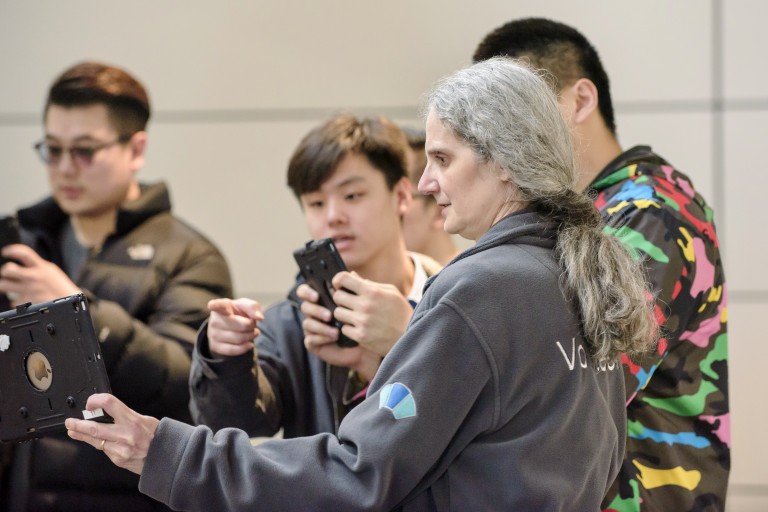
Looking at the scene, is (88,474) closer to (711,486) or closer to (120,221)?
(120,221)

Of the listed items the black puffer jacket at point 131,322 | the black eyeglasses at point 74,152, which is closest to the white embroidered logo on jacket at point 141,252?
the black puffer jacket at point 131,322

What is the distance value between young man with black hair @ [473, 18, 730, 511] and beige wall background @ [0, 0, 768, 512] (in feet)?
6.71

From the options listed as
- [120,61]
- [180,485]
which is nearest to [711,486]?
[180,485]

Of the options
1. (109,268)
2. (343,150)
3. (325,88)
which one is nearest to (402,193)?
(343,150)

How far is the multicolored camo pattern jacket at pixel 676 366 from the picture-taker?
1.92 metres

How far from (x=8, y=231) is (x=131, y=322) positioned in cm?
38

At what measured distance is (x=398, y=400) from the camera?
1.45 metres

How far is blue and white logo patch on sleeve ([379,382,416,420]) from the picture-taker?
144 cm

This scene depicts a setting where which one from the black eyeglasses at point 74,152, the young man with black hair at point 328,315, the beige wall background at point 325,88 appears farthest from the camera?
the beige wall background at point 325,88

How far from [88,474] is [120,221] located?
0.73 m

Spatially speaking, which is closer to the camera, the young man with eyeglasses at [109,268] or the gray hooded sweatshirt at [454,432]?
the gray hooded sweatshirt at [454,432]

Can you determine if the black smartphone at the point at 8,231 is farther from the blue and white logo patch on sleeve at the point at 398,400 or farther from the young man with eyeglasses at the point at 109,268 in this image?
the blue and white logo patch on sleeve at the point at 398,400

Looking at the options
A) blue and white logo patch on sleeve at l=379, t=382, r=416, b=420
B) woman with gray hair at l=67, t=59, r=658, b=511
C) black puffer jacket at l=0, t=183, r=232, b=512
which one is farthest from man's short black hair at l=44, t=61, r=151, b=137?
blue and white logo patch on sleeve at l=379, t=382, r=416, b=420

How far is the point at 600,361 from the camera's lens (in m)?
1.56
